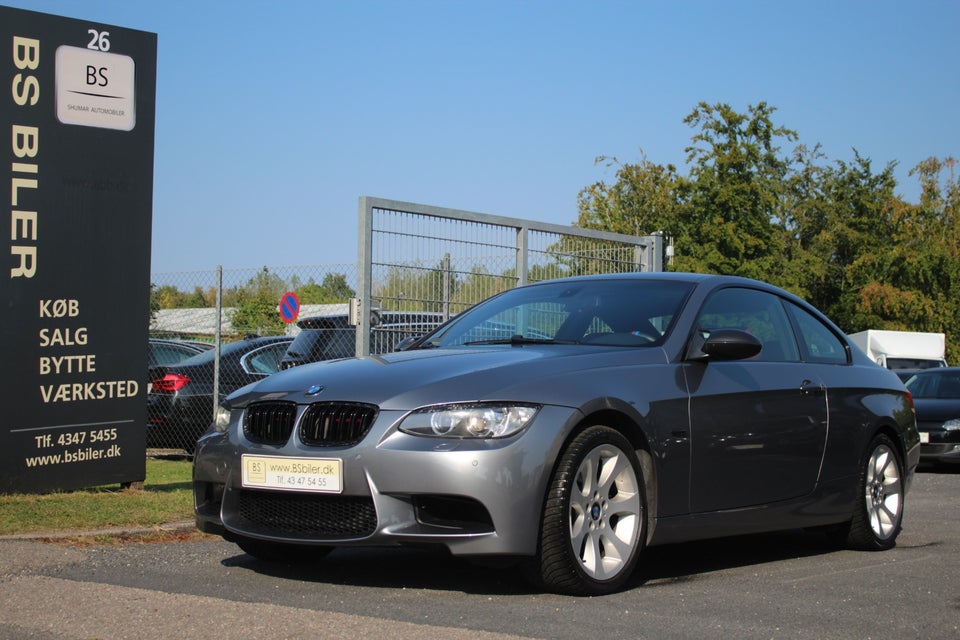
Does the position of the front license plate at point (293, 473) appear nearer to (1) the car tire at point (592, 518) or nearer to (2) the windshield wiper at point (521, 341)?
(1) the car tire at point (592, 518)

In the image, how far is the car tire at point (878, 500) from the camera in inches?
279

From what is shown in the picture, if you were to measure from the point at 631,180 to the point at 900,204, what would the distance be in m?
13.3

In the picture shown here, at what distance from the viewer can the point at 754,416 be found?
6184mm

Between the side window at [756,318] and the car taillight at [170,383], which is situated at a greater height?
the side window at [756,318]

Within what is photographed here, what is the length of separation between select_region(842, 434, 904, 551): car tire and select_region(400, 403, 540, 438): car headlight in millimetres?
2964

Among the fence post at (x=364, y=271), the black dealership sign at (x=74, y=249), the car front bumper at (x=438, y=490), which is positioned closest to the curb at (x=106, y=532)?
the black dealership sign at (x=74, y=249)

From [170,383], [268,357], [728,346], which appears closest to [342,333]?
[268,357]

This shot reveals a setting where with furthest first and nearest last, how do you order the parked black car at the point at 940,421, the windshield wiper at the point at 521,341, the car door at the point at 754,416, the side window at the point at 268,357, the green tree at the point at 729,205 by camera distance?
the green tree at the point at 729,205 → the parked black car at the point at 940,421 → the side window at the point at 268,357 → the windshield wiper at the point at 521,341 → the car door at the point at 754,416

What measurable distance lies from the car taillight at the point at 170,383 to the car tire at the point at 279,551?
798cm

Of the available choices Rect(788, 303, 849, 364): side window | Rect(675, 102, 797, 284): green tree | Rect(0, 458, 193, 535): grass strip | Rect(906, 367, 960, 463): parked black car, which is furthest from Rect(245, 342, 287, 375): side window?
Rect(675, 102, 797, 284): green tree

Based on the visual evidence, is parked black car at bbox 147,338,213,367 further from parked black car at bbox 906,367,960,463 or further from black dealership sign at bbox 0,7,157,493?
parked black car at bbox 906,367,960,463

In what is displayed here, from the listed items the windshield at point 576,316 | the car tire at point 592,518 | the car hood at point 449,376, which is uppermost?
the windshield at point 576,316

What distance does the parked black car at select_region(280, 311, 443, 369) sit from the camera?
35.1 feet

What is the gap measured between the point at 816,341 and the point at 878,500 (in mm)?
1022
